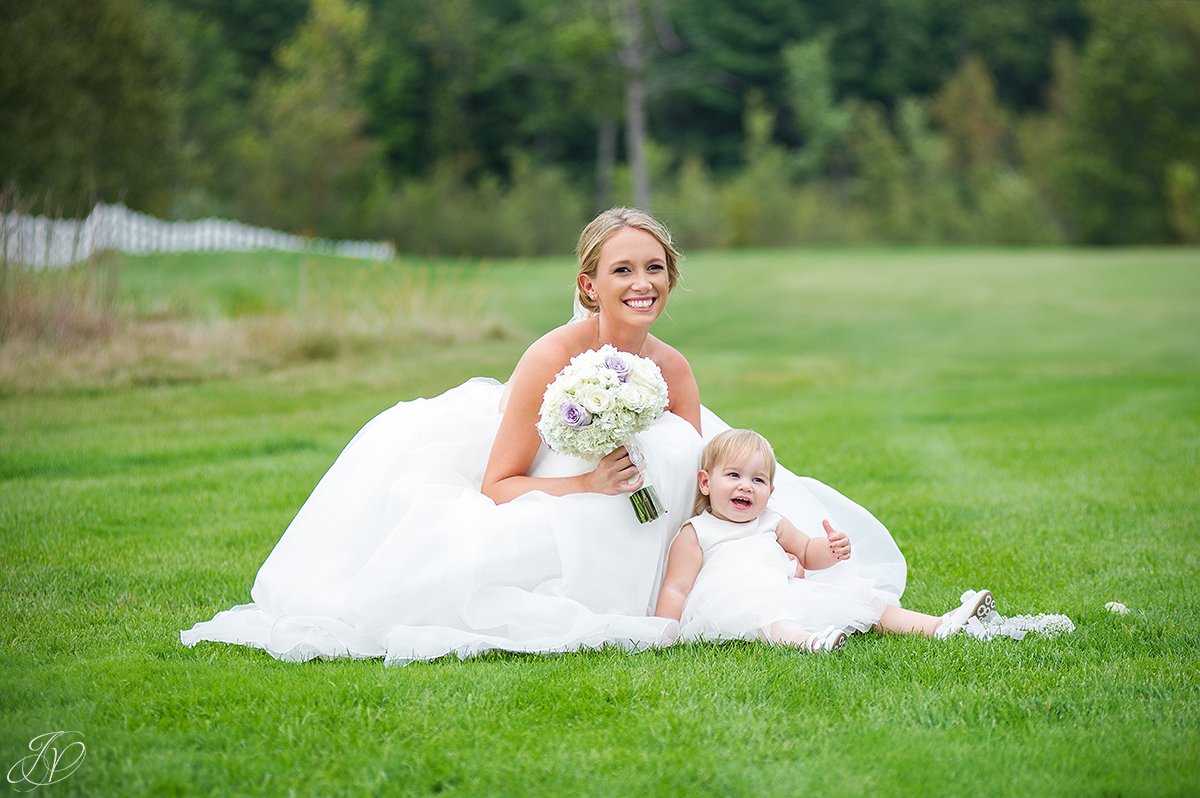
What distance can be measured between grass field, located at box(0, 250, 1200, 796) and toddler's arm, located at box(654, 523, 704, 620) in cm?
28

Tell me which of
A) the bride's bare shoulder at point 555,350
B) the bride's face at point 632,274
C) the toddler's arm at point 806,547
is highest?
the bride's face at point 632,274

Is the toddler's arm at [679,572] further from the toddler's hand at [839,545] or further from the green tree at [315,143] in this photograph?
the green tree at [315,143]

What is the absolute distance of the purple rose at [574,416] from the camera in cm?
455

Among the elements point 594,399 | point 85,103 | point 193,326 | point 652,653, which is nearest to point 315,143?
point 85,103

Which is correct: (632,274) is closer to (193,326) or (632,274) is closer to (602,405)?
(602,405)

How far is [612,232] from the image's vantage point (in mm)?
5113

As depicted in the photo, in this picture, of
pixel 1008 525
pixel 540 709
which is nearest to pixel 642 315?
pixel 540 709

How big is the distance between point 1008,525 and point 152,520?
4.87 meters

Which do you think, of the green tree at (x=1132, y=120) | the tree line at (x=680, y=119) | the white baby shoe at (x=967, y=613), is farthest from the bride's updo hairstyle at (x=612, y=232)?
the green tree at (x=1132, y=120)

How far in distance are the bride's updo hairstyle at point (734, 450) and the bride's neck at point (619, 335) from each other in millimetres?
537

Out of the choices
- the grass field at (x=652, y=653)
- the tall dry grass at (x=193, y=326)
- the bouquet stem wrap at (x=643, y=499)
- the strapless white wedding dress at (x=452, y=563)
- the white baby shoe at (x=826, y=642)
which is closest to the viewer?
the grass field at (x=652, y=653)

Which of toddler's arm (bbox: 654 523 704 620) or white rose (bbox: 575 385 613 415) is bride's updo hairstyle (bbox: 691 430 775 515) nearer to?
toddler's arm (bbox: 654 523 704 620)

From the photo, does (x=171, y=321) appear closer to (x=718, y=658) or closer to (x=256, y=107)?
(x=718, y=658)

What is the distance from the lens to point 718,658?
4.50 metres
